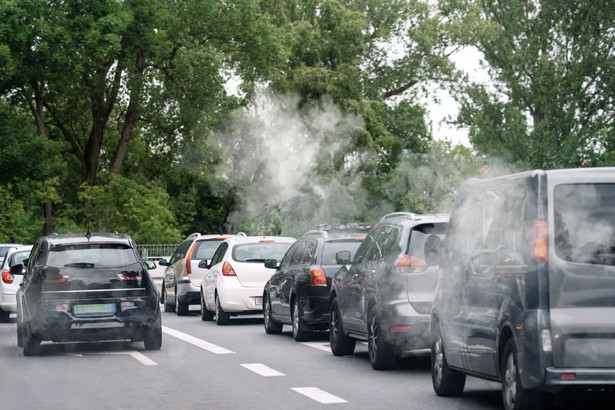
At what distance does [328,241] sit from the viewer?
15609mm

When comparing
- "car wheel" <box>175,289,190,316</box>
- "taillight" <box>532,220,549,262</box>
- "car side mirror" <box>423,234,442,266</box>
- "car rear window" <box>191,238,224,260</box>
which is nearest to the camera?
"taillight" <box>532,220,549,262</box>

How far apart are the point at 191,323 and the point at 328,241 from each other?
6.13 m

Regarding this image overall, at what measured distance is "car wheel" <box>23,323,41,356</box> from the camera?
14125 millimetres

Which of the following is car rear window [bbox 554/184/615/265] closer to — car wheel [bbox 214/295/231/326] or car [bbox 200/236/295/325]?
car [bbox 200/236/295/325]

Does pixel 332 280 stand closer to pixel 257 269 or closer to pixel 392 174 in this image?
pixel 257 269

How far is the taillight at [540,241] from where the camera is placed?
7570mm

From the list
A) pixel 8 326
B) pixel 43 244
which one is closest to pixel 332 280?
pixel 43 244

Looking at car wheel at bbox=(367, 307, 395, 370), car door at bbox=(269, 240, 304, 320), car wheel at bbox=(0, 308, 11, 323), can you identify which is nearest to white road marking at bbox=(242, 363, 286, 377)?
car wheel at bbox=(367, 307, 395, 370)

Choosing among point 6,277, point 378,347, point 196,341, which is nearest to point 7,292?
point 6,277

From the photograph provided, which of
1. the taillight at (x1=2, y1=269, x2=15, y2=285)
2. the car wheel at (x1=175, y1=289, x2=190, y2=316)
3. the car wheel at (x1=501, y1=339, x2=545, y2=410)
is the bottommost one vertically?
the car wheel at (x1=175, y1=289, x2=190, y2=316)

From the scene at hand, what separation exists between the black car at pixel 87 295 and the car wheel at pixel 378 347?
3578mm

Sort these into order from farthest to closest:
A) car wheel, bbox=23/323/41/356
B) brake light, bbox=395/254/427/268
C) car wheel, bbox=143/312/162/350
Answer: car wheel, bbox=143/312/162/350 → car wheel, bbox=23/323/41/356 → brake light, bbox=395/254/427/268

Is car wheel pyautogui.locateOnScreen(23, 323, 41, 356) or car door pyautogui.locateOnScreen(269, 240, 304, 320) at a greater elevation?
car door pyautogui.locateOnScreen(269, 240, 304, 320)

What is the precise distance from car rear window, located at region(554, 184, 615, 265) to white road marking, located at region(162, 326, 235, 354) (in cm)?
765
